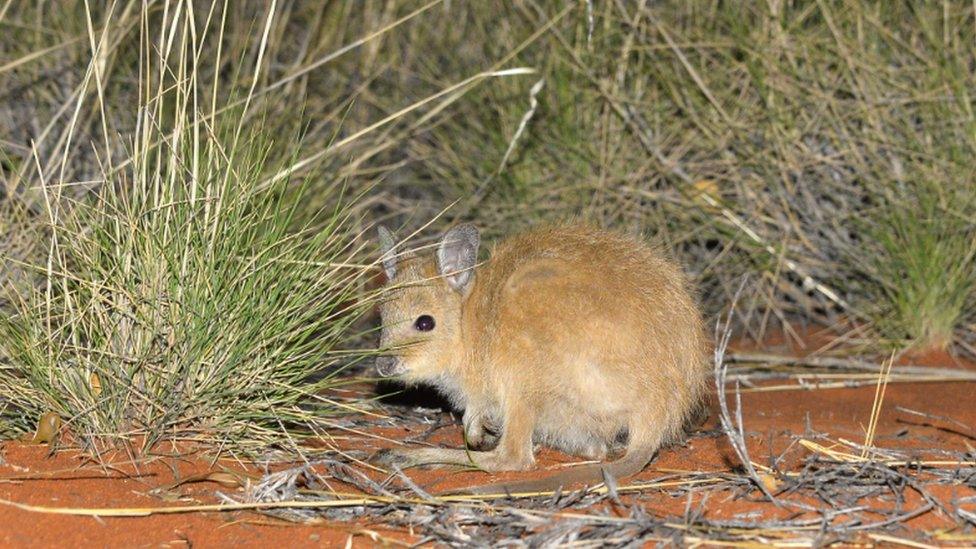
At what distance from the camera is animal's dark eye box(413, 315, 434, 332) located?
5.23m

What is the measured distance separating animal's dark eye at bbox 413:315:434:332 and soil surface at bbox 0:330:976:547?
0.47 m

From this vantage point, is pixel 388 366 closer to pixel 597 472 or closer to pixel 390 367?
pixel 390 367

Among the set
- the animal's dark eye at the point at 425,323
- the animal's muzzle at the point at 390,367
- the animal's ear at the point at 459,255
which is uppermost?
the animal's ear at the point at 459,255

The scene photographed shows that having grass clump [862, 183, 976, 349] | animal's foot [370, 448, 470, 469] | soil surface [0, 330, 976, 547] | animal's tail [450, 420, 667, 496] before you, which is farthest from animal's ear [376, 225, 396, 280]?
grass clump [862, 183, 976, 349]

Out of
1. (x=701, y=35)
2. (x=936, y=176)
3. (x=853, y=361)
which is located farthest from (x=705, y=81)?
(x=853, y=361)

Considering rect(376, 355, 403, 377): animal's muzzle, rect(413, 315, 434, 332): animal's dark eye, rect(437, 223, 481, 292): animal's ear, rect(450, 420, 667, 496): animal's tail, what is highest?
rect(437, 223, 481, 292): animal's ear

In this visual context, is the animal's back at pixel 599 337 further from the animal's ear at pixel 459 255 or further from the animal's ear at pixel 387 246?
the animal's ear at pixel 387 246

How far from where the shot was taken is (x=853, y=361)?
657cm

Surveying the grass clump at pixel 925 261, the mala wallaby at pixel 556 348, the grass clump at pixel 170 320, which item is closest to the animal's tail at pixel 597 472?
the mala wallaby at pixel 556 348

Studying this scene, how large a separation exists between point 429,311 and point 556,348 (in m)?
0.78

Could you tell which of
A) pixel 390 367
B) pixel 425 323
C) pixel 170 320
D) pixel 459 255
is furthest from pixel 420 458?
pixel 170 320

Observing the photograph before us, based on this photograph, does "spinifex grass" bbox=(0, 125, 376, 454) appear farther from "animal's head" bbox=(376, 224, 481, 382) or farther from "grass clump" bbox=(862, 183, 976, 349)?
"grass clump" bbox=(862, 183, 976, 349)

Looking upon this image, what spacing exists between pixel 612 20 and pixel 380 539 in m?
4.64

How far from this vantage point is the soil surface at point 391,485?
3818 mm
